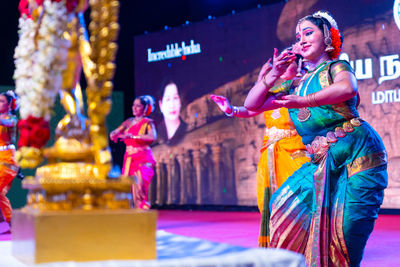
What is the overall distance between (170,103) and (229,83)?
1.31 m

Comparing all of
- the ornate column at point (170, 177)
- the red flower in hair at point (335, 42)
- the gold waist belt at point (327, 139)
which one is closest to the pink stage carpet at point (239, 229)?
the ornate column at point (170, 177)

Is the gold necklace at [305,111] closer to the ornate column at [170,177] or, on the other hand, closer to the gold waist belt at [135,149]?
the gold waist belt at [135,149]

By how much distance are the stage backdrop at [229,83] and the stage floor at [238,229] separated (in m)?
0.45

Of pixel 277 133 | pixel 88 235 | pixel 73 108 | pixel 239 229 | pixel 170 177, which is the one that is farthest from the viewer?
pixel 170 177

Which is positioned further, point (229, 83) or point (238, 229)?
point (229, 83)

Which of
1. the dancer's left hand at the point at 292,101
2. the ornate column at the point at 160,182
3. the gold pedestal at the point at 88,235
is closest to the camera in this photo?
the gold pedestal at the point at 88,235

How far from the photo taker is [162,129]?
1098 cm

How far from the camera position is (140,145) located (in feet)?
26.1

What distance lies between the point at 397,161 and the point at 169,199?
415 centimetres

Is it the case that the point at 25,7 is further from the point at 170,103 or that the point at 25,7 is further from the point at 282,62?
the point at 170,103

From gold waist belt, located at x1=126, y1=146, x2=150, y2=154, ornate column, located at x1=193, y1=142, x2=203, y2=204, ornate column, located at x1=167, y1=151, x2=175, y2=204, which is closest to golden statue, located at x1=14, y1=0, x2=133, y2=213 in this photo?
gold waist belt, located at x1=126, y1=146, x2=150, y2=154

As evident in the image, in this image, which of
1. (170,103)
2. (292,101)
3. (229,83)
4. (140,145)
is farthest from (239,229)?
(292,101)

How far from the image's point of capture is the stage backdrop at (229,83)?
26.8 ft

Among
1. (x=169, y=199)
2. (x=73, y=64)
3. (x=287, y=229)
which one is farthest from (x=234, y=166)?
(x=73, y=64)
